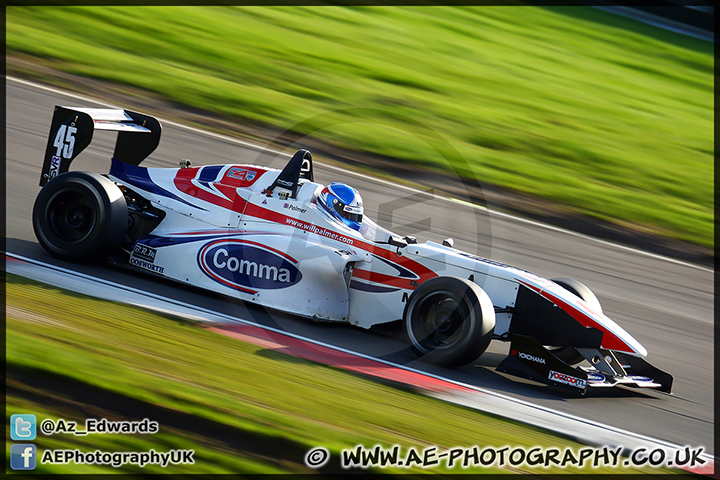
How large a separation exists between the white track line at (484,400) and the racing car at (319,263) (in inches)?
12.3

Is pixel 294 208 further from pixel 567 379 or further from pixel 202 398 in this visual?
pixel 567 379

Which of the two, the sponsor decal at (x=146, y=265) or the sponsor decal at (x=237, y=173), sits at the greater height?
the sponsor decal at (x=237, y=173)

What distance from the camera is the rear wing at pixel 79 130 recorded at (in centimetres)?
873

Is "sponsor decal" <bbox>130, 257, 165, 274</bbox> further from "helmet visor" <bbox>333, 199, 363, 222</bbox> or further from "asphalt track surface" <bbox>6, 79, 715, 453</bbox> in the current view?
"helmet visor" <bbox>333, 199, 363, 222</bbox>

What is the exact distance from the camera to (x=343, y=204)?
26.3 feet

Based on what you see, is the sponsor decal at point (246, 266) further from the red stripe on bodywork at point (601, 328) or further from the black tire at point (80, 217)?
the red stripe on bodywork at point (601, 328)

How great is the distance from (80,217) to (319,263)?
8.88 feet

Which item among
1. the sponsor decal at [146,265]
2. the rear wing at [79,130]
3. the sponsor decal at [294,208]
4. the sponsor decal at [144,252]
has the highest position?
the rear wing at [79,130]

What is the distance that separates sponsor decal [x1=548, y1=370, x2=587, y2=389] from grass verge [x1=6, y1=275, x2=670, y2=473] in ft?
3.38

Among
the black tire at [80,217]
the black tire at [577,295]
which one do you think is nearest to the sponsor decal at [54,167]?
the black tire at [80,217]

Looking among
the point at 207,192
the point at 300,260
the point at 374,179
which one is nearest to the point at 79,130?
the point at 207,192

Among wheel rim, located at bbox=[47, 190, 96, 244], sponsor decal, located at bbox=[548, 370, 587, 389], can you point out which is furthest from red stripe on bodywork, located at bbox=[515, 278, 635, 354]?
wheel rim, located at bbox=[47, 190, 96, 244]

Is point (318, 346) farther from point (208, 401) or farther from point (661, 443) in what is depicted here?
point (661, 443)

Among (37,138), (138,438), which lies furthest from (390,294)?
(37,138)
